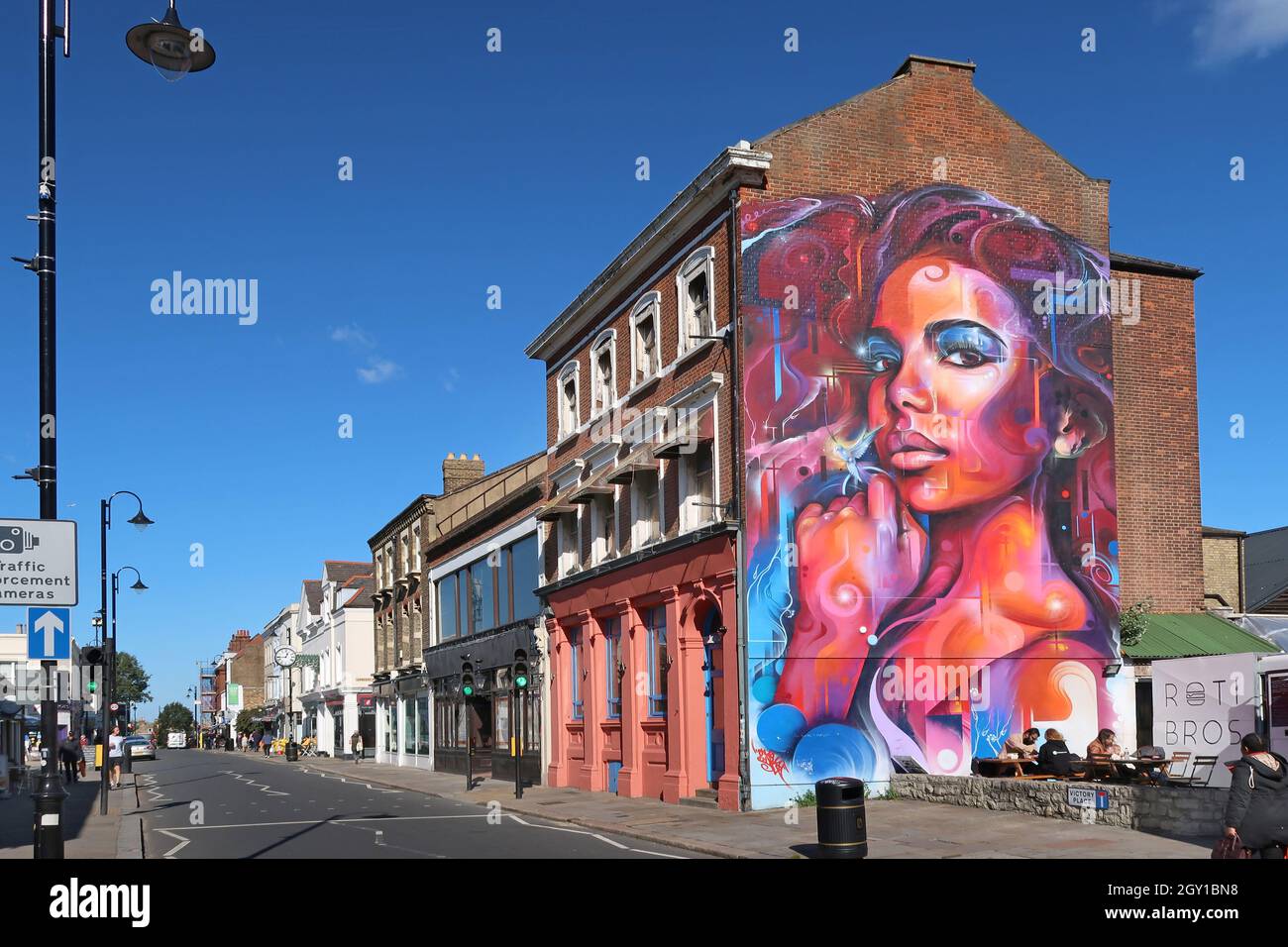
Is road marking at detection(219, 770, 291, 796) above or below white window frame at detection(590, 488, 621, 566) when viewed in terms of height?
below

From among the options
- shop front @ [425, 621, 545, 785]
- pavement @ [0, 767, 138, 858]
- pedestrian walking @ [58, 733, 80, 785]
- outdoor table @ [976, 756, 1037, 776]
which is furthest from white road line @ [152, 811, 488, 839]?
pedestrian walking @ [58, 733, 80, 785]

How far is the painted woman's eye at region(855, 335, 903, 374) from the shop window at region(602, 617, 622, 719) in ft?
28.8

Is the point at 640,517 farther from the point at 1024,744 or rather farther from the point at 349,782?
the point at 349,782

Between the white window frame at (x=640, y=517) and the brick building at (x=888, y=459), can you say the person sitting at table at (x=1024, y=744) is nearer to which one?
the brick building at (x=888, y=459)

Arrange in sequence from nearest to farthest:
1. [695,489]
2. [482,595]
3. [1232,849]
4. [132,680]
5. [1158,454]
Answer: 1. [1232,849]
2. [695,489]
3. [1158,454]
4. [482,595]
5. [132,680]

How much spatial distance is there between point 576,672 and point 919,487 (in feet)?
38.0

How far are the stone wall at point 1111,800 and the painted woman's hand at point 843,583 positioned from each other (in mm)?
2322

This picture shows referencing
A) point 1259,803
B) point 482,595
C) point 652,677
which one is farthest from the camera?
point 482,595

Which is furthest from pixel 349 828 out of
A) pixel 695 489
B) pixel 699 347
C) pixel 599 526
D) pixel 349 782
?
pixel 349 782

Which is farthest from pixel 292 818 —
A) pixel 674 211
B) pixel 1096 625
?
pixel 1096 625

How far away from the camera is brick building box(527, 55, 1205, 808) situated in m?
23.5

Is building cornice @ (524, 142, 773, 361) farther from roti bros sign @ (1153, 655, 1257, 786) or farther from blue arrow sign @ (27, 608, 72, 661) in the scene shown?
blue arrow sign @ (27, 608, 72, 661)

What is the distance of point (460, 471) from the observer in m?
54.0
